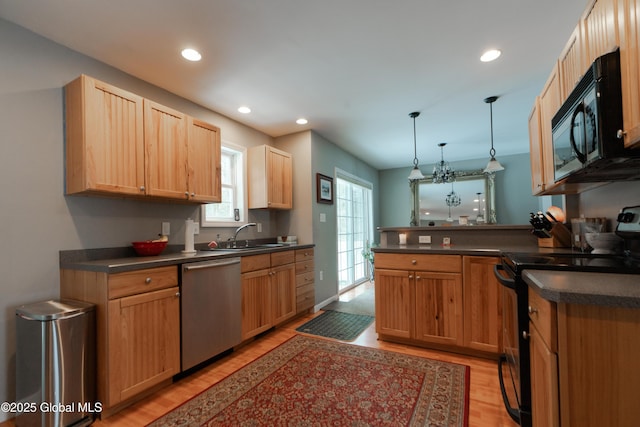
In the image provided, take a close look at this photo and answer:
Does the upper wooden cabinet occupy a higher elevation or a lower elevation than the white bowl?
higher

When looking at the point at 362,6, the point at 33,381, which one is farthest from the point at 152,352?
the point at 362,6

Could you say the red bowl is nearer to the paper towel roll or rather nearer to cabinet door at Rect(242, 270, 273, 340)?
the paper towel roll

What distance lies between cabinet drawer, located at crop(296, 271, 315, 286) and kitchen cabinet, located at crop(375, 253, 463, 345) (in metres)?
1.09

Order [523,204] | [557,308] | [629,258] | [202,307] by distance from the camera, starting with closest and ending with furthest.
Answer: [557,308], [629,258], [202,307], [523,204]

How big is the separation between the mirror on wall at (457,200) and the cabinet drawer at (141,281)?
5.24 m

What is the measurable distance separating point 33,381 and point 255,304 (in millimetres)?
1571

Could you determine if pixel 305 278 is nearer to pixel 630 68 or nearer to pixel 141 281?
pixel 141 281

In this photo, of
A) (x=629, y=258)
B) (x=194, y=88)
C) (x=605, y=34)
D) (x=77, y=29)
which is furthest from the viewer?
(x=194, y=88)

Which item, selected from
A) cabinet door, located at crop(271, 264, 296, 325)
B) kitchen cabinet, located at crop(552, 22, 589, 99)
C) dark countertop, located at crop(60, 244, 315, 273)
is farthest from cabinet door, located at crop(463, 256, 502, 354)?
dark countertop, located at crop(60, 244, 315, 273)

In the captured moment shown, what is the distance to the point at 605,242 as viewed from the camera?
1.80 meters

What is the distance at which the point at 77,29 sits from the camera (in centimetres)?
191

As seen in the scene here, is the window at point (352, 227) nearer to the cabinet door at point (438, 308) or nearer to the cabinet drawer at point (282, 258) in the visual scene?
the cabinet drawer at point (282, 258)

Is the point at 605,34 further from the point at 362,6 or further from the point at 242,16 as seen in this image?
the point at 242,16

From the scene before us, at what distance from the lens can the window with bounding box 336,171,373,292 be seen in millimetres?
5043
